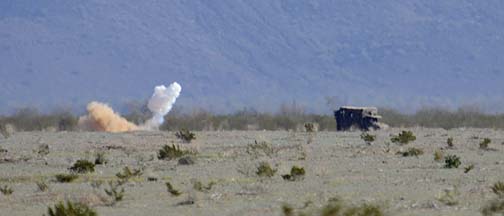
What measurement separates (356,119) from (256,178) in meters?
41.8

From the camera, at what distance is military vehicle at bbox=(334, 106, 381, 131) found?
74.5 meters

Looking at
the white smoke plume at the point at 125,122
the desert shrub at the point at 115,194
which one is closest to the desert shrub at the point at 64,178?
the desert shrub at the point at 115,194

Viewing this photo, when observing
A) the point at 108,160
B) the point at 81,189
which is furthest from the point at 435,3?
the point at 81,189

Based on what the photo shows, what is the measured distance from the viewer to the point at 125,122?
7906cm

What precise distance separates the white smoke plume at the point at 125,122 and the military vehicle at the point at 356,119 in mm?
7865

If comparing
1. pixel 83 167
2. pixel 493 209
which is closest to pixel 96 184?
pixel 83 167

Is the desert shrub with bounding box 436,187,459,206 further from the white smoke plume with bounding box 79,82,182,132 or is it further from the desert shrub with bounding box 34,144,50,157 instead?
the white smoke plume with bounding box 79,82,182,132

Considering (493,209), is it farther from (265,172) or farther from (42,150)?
(42,150)

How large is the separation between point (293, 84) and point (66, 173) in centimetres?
8576

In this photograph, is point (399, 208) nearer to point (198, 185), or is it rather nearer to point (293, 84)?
point (198, 185)

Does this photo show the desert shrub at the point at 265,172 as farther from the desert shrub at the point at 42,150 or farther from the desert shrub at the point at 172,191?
the desert shrub at the point at 42,150

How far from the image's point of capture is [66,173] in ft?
121

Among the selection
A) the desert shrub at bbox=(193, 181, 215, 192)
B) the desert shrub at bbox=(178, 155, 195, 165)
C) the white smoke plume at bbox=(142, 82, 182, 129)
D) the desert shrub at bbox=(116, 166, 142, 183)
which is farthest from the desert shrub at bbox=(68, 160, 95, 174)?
the white smoke plume at bbox=(142, 82, 182, 129)

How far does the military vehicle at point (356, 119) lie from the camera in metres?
74.5
